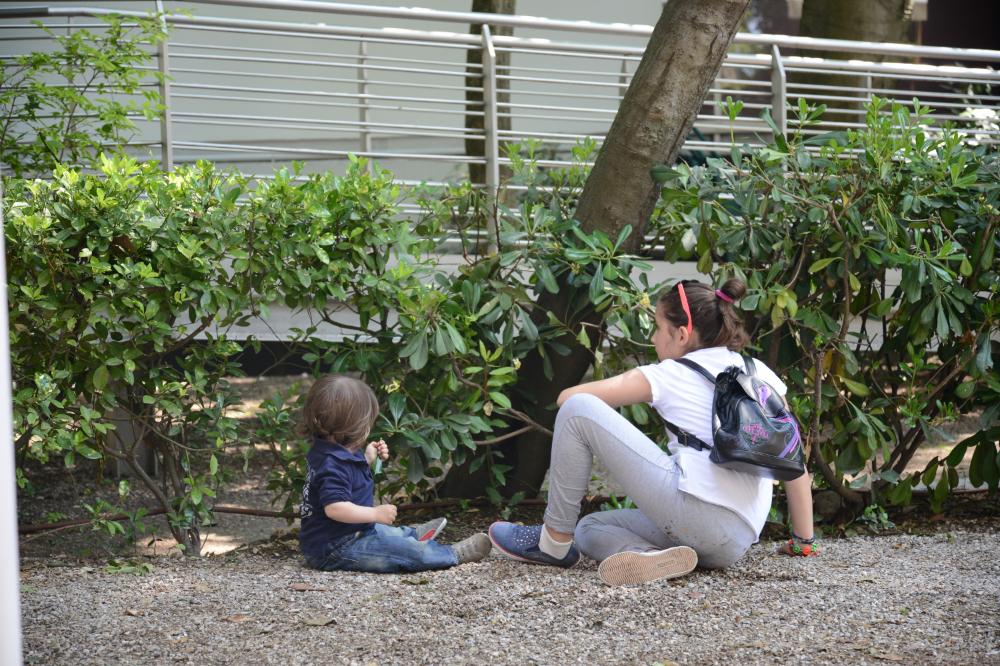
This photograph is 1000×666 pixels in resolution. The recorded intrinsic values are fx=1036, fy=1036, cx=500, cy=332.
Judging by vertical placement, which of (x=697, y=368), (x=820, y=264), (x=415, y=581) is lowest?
(x=415, y=581)

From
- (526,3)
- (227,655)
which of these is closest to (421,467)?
(227,655)

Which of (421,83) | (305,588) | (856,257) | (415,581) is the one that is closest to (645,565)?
(415,581)

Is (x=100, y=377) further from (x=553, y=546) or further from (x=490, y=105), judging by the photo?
(x=490, y=105)

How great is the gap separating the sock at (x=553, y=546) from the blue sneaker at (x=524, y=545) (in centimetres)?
2

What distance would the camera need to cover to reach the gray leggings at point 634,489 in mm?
3777

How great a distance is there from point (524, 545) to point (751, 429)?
1037 mm

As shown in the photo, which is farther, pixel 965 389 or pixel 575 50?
pixel 575 50

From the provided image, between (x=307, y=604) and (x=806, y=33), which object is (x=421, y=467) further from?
(x=806, y=33)

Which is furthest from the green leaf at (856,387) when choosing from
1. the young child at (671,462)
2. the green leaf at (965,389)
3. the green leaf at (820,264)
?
the young child at (671,462)

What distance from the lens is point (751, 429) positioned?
3635 millimetres

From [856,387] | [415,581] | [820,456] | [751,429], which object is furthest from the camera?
[820,456]

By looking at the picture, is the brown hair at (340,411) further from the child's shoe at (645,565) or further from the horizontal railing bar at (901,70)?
the horizontal railing bar at (901,70)

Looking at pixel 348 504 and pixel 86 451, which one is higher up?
pixel 86 451

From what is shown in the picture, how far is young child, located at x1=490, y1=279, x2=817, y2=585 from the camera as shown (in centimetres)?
376
